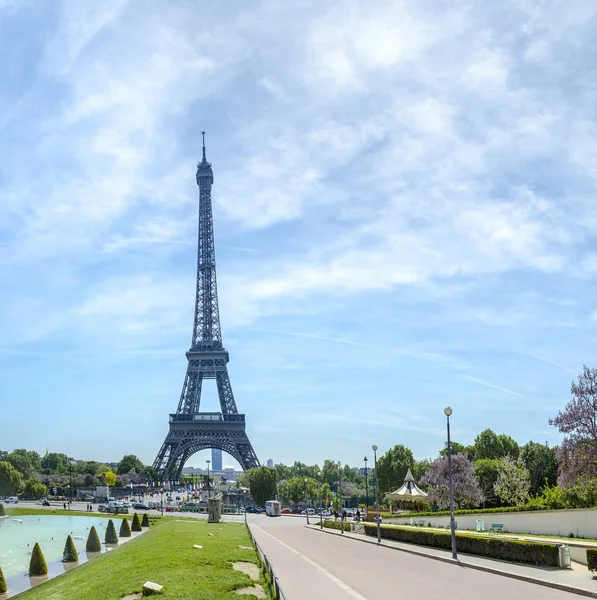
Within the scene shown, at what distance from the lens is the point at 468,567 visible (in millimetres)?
28281


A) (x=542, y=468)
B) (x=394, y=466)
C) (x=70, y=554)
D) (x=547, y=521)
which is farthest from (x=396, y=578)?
(x=394, y=466)

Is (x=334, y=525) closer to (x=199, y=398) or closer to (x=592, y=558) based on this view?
(x=592, y=558)

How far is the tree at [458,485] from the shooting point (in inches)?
3219

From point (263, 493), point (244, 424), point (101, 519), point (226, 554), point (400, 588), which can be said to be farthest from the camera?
point (244, 424)

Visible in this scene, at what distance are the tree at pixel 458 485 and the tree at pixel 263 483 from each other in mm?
43883

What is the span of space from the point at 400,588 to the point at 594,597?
5.89 metres

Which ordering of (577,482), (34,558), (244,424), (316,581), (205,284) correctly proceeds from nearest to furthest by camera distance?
1. (316,581)
2. (34,558)
3. (577,482)
4. (244,424)
5. (205,284)

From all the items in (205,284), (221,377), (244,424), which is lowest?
(244,424)

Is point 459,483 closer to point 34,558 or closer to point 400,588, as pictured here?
point 34,558

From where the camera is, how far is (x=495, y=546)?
3028 cm

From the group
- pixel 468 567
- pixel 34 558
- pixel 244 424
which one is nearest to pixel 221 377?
pixel 244 424

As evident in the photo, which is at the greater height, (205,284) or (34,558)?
(205,284)

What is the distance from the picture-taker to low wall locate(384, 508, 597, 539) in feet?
112

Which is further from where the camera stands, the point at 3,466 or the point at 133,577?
the point at 3,466
